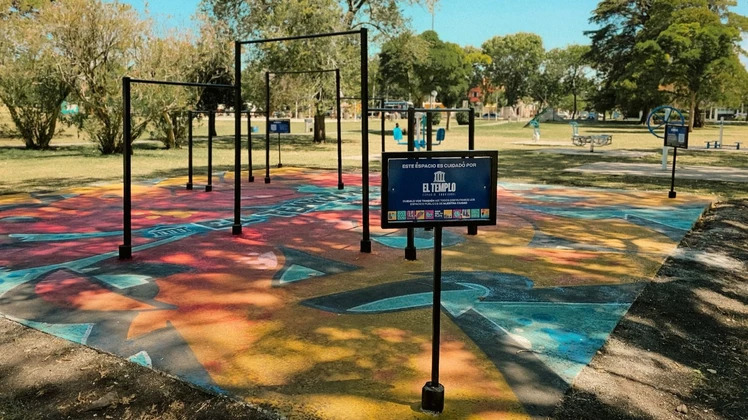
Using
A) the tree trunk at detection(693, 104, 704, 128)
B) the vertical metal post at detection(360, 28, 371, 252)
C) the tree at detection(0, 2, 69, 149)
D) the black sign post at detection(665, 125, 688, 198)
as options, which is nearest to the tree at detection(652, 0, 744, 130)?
the tree trunk at detection(693, 104, 704, 128)

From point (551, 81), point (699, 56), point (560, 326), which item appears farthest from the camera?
point (551, 81)

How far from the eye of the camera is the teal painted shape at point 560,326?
3.94 m

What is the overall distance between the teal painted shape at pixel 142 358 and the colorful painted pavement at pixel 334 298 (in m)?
0.02

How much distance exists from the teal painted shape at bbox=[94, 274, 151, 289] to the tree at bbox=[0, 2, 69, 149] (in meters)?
16.7

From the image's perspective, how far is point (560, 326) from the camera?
4.55m

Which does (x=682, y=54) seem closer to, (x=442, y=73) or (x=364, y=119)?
(x=442, y=73)

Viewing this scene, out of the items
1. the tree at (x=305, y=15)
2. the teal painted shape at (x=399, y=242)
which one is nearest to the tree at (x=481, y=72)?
the tree at (x=305, y=15)

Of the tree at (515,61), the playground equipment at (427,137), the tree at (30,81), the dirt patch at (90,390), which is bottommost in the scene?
the dirt patch at (90,390)

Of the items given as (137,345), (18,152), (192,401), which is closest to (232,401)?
(192,401)

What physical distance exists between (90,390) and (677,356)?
3536mm

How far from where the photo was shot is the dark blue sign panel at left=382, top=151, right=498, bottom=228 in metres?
3.10

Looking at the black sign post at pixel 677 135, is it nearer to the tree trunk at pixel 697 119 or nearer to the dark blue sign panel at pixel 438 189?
the dark blue sign panel at pixel 438 189

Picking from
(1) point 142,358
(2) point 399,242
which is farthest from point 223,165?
(1) point 142,358

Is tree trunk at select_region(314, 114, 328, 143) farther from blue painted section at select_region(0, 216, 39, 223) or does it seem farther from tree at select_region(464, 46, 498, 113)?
tree at select_region(464, 46, 498, 113)
